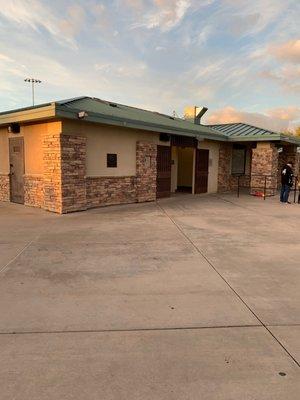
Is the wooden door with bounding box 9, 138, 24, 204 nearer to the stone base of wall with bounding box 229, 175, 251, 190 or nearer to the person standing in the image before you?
the person standing

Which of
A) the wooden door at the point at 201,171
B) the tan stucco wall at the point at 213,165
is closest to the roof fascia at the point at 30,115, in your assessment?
the wooden door at the point at 201,171

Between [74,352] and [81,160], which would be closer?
[74,352]

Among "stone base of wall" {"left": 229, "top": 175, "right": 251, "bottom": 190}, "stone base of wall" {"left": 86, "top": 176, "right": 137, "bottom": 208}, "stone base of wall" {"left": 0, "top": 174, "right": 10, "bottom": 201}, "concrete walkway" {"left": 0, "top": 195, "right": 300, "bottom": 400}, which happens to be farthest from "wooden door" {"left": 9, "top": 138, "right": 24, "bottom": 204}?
"stone base of wall" {"left": 229, "top": 175, "right": 251, "bottom": 190}

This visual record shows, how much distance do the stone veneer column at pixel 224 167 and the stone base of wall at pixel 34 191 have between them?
1033 cm

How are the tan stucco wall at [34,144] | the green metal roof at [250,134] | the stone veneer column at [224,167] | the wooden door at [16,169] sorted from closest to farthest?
the tan stucco wall at [34,144] → the wooden door at [16,169] → the green metal roof at [250,134] → the stone veneer column at [224,167]

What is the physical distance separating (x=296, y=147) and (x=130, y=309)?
65.9 feet

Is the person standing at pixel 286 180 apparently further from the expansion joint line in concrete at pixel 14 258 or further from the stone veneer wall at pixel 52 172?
the expansion joint line in concrete at pixel 14 258

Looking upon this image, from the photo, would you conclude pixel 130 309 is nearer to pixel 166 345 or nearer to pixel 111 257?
pixel 166 345

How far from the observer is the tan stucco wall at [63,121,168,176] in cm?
1097

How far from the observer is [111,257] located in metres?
5.97

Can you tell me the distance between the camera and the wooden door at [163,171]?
14414mm

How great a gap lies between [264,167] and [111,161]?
874 cm

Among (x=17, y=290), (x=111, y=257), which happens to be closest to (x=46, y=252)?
(x=111, y=257)

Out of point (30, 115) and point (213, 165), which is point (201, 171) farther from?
point (30, 115)
